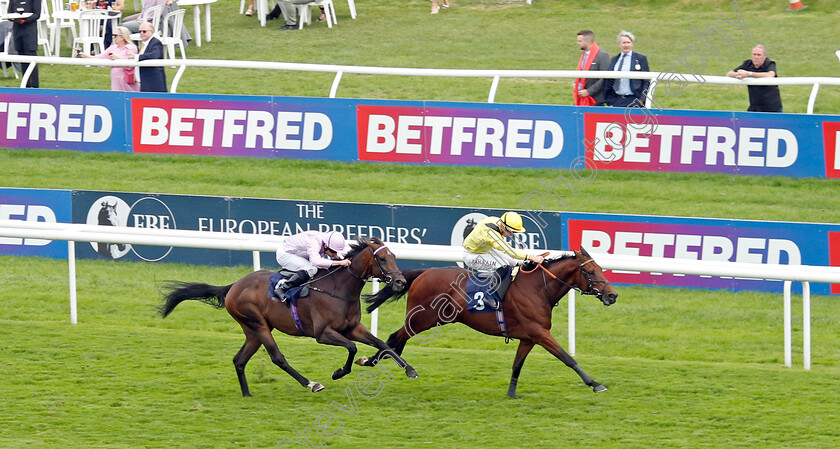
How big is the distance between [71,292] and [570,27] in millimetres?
10168

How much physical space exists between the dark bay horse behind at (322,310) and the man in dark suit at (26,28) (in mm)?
7743

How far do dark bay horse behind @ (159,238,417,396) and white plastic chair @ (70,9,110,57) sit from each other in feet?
28.8

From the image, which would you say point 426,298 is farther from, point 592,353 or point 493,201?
point 493,201

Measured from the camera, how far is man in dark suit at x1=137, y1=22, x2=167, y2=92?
13180 millimetres

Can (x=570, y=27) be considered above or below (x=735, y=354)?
above

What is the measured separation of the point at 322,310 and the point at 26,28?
27.5ft

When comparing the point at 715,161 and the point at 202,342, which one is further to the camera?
the point at 715,161

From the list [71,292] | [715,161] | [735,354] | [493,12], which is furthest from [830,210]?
[493,12]

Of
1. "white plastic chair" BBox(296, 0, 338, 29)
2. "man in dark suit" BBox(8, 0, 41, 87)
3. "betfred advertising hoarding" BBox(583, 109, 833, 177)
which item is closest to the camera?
"betfred advertising hoarding" BBox(583, 109, 833, 177)

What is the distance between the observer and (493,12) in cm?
1875

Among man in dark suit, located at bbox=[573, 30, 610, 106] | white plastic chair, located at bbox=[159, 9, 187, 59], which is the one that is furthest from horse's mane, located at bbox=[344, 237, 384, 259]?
white plastic chair, located at bbox=[159, 9, 187, 59]

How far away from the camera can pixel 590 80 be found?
40.4 feet

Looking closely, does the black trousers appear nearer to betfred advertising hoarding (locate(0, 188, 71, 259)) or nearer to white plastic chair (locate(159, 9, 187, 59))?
white plastic chair (locate(159, 9, 187, 59))

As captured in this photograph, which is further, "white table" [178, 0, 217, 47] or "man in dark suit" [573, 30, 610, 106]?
"white table" [178, 0, 217, 47]
